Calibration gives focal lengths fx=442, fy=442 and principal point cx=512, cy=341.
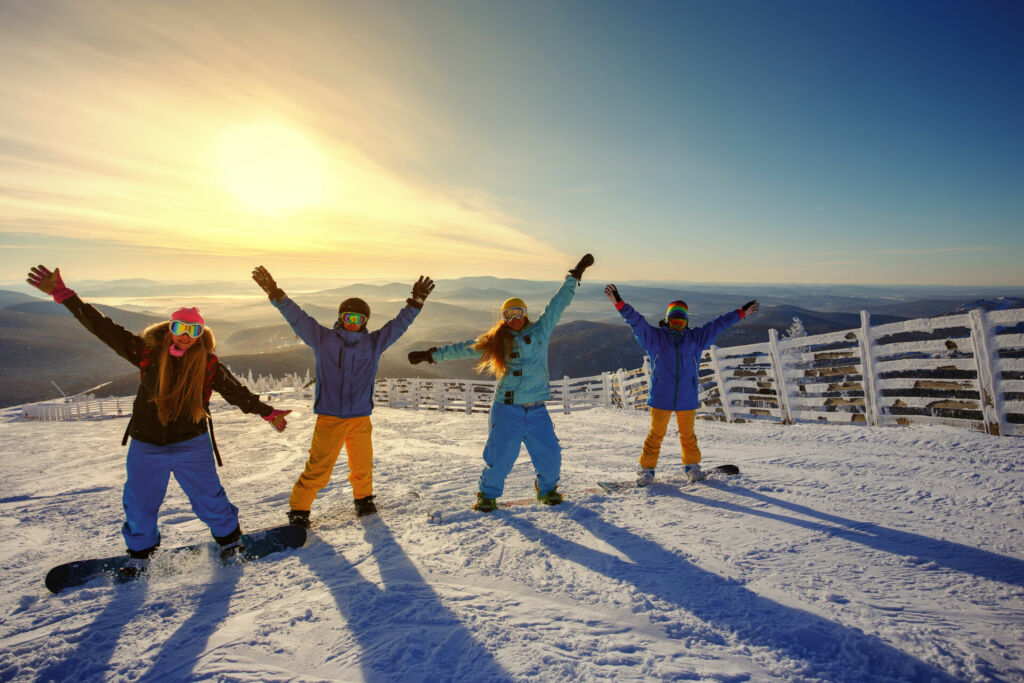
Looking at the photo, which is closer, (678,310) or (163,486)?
(163,486)

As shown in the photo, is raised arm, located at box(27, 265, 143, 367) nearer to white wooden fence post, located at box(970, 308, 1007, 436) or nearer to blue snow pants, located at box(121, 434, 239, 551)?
blue snow pants, located at box(121, 434, 239, 551)

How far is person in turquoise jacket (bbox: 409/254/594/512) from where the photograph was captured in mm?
3703

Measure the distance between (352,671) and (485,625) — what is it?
599 millimetres

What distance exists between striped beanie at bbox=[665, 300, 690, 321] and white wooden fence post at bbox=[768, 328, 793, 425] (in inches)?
204

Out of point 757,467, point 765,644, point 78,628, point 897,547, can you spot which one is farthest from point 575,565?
point 757,467

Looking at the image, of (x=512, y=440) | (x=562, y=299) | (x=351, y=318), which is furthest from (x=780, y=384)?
(x=351, y=318)

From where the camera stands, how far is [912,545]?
8.89 feet

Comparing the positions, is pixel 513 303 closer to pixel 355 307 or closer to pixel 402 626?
pixel 355 307

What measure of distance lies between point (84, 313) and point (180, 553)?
172 centimetres


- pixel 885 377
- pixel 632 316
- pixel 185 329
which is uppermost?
pixel 185 329

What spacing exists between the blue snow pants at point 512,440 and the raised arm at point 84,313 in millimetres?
2531

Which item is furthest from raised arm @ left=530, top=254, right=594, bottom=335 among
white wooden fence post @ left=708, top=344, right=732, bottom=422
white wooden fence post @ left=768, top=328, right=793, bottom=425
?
white wooden fence post @ left=708, top=344, right=732, bottom=422

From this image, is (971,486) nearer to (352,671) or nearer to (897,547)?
(897,547)

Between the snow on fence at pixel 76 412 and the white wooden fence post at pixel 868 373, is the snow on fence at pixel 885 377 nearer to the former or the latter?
the white wooden fence post at pixel 868 373
